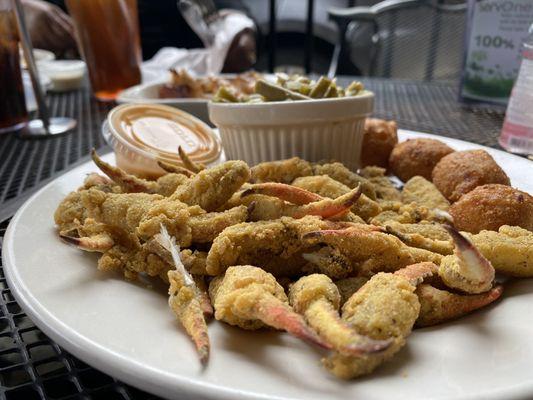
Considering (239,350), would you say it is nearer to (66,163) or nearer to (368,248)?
(368,248)

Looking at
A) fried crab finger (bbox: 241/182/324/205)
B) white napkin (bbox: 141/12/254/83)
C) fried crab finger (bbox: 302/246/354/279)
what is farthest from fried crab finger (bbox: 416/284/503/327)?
white napkin (bbox: 141/12/254/83)

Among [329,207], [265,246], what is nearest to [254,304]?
[265,246]

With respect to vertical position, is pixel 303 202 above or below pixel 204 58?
above

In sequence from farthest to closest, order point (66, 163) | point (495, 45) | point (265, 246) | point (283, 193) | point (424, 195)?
point (495, 45) < point (66, 163) < point (424, 195) < point (283, 193) < point (265, 246)

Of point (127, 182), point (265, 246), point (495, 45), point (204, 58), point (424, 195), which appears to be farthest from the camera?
point (204, 58)

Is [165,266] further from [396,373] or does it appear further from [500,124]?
[500,124]

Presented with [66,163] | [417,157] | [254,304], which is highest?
[254,304]

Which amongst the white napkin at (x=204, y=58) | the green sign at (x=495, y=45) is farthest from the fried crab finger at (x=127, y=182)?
the white napkin at (x=204, y=58)
